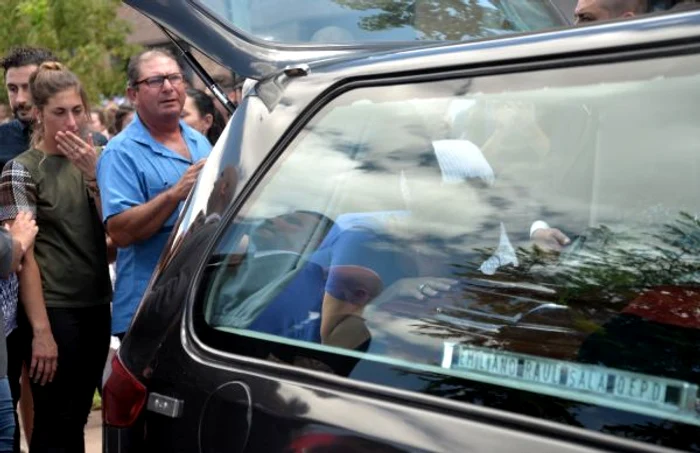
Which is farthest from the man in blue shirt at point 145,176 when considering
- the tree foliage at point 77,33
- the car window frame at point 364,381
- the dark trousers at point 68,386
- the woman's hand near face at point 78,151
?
the tree foliage at point 77,33

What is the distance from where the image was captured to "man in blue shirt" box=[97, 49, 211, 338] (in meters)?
4.18

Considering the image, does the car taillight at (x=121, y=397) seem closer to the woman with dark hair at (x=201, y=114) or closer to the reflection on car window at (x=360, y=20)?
the reflection on car window at (x=360, y=20)

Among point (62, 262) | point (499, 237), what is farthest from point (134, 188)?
point (499, 237)

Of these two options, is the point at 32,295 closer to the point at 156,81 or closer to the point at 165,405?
the point at 156,81

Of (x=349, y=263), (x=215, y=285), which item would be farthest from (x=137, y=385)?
(x=349, y=263)

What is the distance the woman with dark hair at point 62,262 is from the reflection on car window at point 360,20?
1405mm

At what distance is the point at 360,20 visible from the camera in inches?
135

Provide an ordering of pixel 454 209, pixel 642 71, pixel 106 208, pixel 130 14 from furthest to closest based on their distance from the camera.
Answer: pixel 130 14
pixel 106 208
pixel 454 209
pixel 642 71

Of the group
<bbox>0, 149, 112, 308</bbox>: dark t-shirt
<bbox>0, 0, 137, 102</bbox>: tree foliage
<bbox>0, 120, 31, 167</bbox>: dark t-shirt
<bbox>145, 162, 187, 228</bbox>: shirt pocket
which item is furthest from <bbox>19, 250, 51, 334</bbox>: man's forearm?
<bbox>0, 0, 137, 102</bbox>: tree foliage

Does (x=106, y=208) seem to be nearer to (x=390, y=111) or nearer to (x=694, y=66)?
(x=390, y=111)

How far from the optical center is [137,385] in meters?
2.64

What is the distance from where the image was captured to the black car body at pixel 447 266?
188 cm

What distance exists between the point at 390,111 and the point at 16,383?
2760mm

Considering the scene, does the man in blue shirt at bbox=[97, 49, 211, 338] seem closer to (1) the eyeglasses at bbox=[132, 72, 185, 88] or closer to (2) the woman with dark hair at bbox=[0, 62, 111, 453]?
(1) the eyeglasses at bbox=[132, 72, 185, 88]
